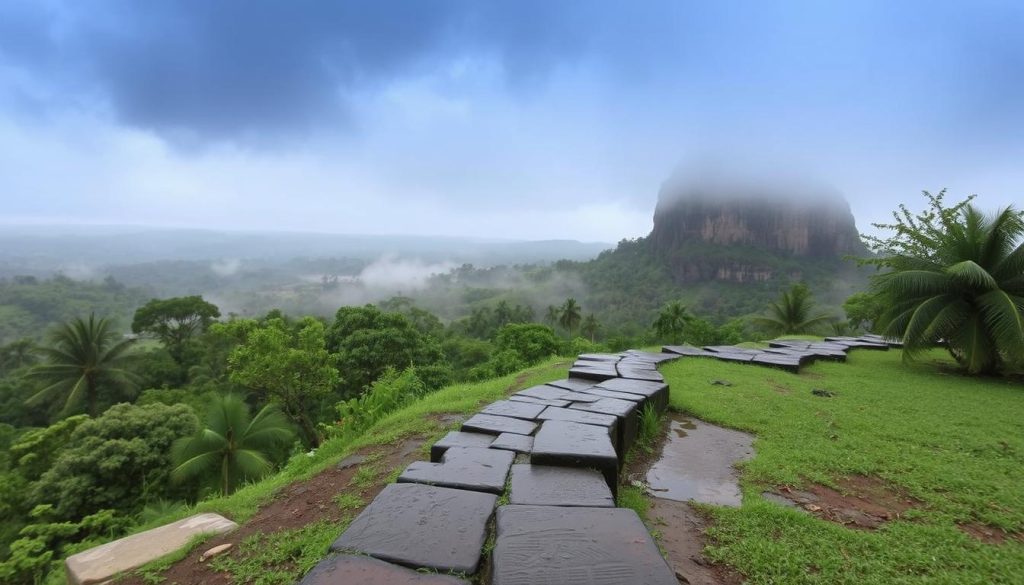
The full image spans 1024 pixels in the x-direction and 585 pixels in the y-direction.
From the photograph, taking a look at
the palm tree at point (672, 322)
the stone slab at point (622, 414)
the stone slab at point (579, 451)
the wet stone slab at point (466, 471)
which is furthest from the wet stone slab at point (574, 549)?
the palm tree at point (672, 322)

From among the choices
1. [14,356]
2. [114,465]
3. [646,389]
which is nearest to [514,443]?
[646,389]

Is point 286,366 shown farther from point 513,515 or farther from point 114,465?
point 513,515

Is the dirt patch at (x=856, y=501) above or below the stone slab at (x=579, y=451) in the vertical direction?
below

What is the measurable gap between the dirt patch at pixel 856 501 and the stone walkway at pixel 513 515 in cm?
126

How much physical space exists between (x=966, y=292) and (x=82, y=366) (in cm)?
3256

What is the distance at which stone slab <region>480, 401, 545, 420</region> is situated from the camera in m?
4.02

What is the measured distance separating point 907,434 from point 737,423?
1.48 m

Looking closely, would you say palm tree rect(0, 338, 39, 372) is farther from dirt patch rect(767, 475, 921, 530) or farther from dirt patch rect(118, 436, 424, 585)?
dirt patch rect(767, 475, 921, 530)

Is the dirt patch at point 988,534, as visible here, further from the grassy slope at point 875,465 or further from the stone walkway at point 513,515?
the stone walkway at point 513,515

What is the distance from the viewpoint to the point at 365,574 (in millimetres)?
1859

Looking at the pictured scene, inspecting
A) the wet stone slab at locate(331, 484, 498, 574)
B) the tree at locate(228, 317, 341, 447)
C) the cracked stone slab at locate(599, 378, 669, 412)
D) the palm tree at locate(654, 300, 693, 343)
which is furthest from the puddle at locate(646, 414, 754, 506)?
the palm tree at locate(654, 300, 693, 343)

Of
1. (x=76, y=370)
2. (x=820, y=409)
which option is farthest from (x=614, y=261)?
(x=820, y=409)

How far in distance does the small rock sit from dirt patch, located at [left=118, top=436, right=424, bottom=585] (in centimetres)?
3

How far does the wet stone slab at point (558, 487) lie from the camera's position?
2.44 m
